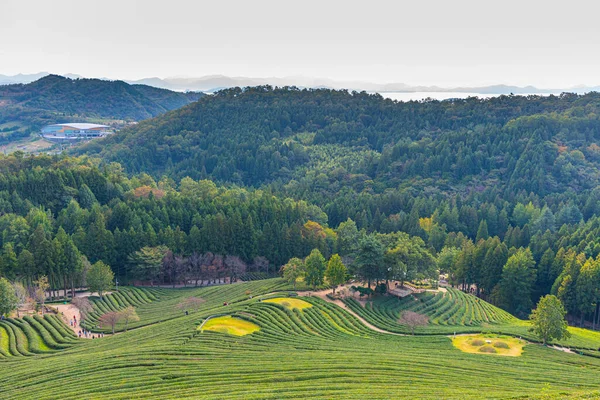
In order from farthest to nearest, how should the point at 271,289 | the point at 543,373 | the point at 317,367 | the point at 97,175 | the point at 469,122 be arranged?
the point at 469,122, the point at 97,175, the point at 271,289, the point at 543,373, the point at 317,367

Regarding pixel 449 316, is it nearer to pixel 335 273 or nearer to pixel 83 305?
pixel 335 273

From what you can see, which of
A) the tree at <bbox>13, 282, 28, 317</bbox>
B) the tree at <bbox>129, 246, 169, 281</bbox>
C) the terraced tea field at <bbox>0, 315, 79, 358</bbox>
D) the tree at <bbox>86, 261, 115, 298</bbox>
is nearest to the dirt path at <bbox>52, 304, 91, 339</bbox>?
the terraced tea field at <bbox>0, 315, 79, 358</bbox>

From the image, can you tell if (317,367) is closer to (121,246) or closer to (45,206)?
(121,246)

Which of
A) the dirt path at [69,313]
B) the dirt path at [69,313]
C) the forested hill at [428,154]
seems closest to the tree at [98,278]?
the dirt path at [69,313]

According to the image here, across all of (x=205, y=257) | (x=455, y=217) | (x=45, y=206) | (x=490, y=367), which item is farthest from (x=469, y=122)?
(x=490, y=367)

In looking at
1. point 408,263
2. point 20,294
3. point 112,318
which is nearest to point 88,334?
point 112,318

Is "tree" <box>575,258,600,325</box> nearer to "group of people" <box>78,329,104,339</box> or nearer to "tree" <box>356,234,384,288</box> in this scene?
"tree" <box>356,234,384,288</box>

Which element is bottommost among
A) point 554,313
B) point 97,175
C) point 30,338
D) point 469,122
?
point 30,338
